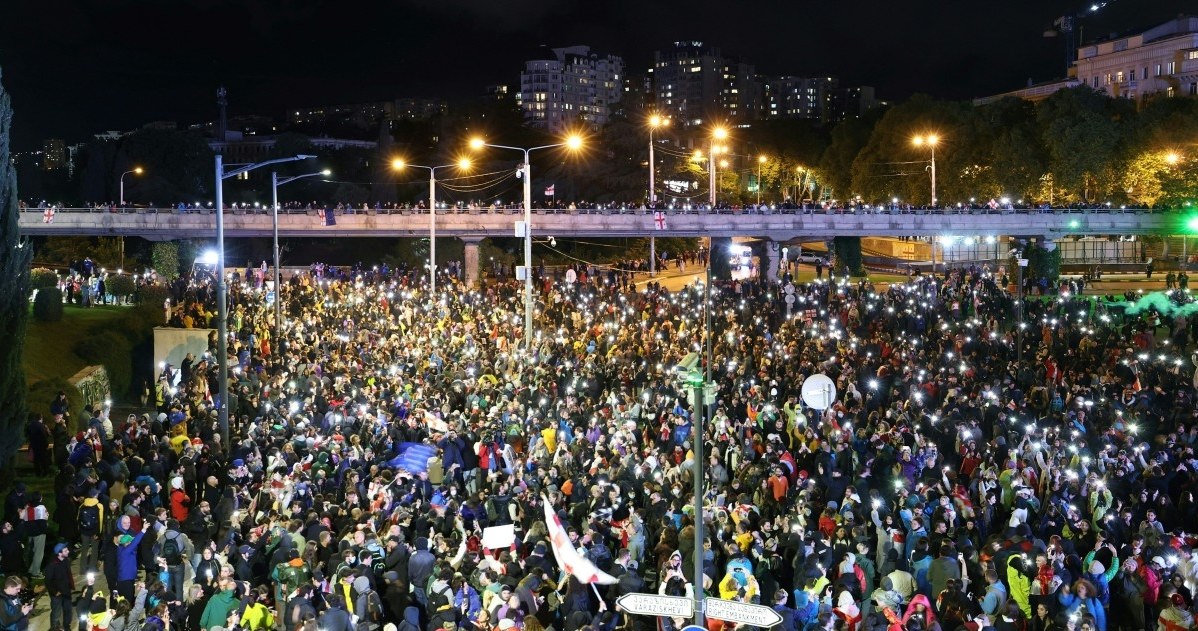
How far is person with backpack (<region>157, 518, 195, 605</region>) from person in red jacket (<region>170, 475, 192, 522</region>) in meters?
2.24

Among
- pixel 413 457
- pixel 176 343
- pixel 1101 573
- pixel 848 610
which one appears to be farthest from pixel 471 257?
pixel 1101 573

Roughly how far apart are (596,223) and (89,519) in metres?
43.4

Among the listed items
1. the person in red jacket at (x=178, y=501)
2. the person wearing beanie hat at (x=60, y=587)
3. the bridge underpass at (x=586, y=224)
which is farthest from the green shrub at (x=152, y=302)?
the person wearing beanie hat at (x=60, y=587)

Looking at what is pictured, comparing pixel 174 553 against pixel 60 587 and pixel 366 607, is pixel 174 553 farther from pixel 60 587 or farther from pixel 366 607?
pixel 366 607

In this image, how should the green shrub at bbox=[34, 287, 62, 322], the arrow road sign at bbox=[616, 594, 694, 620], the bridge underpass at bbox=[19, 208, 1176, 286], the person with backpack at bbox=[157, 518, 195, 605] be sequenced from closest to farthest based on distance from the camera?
the arrow road sign at bbox=[616, 594, 694, 620], the person with backpack at bbox=[157, 518, 195, 605], the green shrub at bbox=[34, 287, 62, 322], the bridge underpass at bbox=[19, 208, 1176, 286]

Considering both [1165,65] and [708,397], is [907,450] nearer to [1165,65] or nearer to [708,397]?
[708,397]

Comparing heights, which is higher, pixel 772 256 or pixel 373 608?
pixel 772 256

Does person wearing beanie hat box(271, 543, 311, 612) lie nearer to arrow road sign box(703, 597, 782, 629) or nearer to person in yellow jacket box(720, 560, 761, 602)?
person in yellow jacket box(720, 560, 761, 602)

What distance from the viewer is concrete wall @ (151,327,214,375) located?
30.2 metres

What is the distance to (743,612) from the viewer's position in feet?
29.4

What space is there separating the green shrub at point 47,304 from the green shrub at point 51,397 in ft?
31.3

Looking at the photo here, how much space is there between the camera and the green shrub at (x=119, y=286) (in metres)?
41.6

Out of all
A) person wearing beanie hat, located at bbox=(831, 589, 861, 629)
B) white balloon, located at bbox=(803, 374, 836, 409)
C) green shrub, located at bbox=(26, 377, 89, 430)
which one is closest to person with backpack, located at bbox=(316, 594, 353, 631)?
person wearing beanie hat, located at bbox=(831, 589, 861, 629)

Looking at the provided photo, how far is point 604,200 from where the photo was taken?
7875 cm
